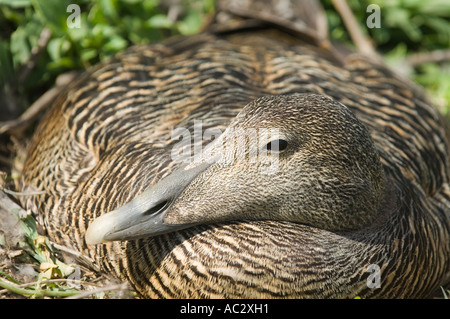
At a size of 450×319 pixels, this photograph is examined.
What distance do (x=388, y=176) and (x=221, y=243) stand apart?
87 centimetres

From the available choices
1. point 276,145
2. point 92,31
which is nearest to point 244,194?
point 276,145

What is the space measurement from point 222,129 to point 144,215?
59cm

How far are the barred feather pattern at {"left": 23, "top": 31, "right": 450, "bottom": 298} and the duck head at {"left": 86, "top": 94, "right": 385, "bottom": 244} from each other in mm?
92

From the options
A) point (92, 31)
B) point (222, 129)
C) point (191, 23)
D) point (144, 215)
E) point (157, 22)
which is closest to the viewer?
point (144, 215)

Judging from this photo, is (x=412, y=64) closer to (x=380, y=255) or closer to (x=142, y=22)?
(x=142, y=22)

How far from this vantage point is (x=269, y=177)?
2500 millimetres

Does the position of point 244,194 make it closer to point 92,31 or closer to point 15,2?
point 92,31

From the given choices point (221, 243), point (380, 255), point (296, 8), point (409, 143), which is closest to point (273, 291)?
point (221, 243)

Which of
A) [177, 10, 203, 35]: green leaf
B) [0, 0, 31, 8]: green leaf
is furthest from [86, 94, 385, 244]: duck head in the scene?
[177, 10, 203, 35]: green leaf

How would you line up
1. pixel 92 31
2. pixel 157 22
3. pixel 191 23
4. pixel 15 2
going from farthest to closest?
pixel 191 23, pixel 157 22, pixel 92 31, pixel 15 2

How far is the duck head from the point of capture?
2465 millimetres

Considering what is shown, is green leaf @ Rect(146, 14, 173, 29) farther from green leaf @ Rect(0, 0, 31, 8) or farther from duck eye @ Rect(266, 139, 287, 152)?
duck eye @ Rect(266, 139, 287, 152)

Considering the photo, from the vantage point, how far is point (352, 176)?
258cm

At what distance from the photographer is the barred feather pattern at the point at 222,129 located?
252cm
